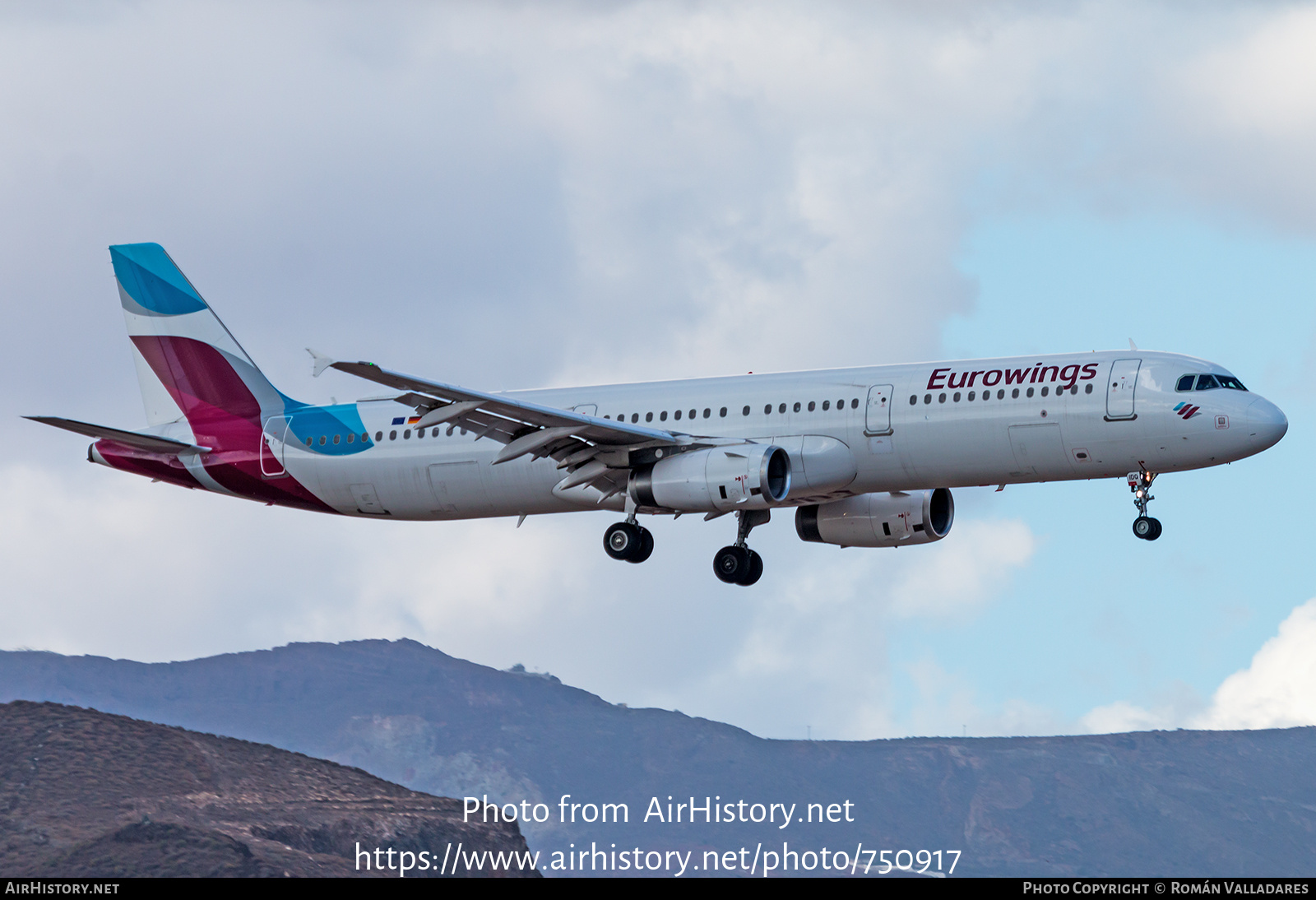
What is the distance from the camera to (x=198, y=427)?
6544cm

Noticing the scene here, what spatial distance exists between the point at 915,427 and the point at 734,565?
9847 mm

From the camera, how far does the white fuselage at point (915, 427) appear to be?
50.8m

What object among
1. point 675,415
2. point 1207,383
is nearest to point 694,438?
point 675,415

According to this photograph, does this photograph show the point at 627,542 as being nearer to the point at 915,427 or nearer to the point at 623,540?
the point at 623,540

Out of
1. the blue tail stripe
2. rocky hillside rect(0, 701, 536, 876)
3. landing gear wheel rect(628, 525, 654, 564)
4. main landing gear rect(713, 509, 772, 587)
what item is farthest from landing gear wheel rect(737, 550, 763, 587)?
rocky hillside rect(0, 701, 536, 876)

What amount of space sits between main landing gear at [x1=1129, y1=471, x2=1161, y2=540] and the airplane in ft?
0.17

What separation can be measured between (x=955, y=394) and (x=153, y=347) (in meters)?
30.7

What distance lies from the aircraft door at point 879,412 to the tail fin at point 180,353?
2184 centimetres

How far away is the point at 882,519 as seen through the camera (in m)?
60.3

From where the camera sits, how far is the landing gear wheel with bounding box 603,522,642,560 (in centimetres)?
5666

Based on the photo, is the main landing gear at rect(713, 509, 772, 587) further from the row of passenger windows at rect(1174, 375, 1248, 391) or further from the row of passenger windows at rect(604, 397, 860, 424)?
the row of passenger windows at rect(1174, 375, 1248, 391)
